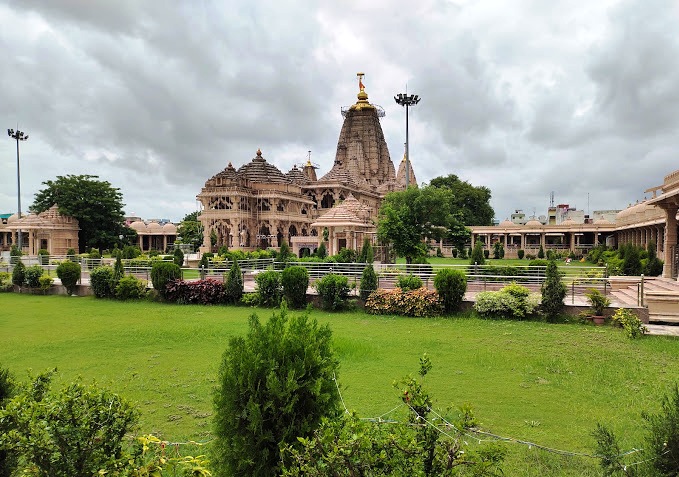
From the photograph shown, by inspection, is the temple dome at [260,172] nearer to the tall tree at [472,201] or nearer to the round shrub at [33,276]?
the tall tree at [472,201]

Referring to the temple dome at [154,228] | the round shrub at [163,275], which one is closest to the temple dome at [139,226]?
the temple dome at [154,228]

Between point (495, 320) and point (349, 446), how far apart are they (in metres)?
10.6

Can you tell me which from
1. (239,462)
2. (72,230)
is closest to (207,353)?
(239,462)

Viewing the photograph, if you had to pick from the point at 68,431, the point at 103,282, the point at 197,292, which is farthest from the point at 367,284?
the point at 68,431

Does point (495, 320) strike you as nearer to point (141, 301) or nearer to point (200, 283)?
point (200, 283)

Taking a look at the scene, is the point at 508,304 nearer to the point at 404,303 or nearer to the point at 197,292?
the point at 404,303

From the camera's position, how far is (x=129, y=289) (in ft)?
55.0

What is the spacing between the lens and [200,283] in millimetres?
16141

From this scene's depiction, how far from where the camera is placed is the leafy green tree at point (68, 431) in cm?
254

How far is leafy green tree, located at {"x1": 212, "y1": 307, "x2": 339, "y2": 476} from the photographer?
3215 mm

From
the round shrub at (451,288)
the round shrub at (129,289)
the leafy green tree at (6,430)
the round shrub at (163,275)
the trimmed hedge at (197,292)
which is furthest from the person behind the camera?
the round shrub at (129,289)

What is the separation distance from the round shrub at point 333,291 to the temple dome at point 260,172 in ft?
104

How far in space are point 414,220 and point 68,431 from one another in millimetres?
22784

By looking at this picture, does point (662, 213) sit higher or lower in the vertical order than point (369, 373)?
higher
